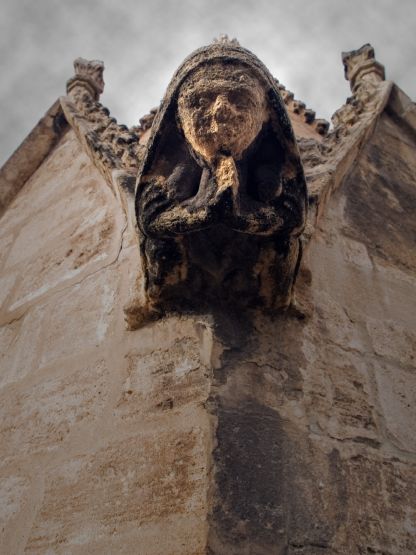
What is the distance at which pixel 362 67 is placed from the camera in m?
4.35

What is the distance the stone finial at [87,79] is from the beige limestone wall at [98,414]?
1938 mm

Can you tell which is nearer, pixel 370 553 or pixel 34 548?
pixel 370 553

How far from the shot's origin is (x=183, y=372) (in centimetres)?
179

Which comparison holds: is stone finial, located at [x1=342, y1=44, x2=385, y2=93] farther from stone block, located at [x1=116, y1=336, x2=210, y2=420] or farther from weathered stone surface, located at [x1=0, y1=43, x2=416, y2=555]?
stone block, located at [x1=116, y1=336, x2=210, y2=420]

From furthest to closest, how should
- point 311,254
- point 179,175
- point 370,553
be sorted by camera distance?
point 311,254 → point 179,175 → point 370,553

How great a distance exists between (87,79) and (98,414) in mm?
3376

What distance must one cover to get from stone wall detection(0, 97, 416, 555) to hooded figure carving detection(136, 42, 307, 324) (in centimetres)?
13

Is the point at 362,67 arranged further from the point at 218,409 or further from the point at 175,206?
the point at 218,409

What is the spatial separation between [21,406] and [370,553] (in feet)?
4.47

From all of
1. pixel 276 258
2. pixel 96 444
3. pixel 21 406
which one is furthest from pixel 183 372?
pixel 21 406

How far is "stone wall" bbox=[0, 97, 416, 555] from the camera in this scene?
59.2 inches

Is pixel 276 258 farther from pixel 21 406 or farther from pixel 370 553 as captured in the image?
pixel 21 406

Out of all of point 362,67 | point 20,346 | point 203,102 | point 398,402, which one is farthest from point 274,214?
point 362,67

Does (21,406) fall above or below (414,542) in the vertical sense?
above
